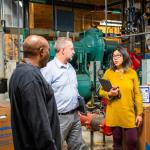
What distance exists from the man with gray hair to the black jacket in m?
1.08

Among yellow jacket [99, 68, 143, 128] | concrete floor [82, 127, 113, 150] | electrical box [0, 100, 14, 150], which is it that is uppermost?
yellow jacket [99, 68, 143, 128]

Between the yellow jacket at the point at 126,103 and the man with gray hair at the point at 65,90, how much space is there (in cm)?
42

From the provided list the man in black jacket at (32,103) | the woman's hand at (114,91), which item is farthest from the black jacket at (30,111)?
the woman's hand at (114,91)

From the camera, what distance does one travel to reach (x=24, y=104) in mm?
1742

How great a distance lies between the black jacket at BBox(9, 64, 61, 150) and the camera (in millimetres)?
1727

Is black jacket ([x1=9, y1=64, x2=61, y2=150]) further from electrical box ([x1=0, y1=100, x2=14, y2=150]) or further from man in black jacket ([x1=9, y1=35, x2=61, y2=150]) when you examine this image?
electrical box ([x1=0, y1=100, x2=14, y2=150])

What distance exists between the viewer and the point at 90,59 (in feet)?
22.6

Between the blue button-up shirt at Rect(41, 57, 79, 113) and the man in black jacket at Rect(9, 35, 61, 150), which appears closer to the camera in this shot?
the man in black jacket at Rect(9, 35, 61, 150)

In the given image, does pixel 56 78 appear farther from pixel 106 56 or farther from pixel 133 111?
pixel 106 56

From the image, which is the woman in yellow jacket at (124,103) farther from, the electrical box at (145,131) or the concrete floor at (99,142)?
the concrete floor at (99,142)

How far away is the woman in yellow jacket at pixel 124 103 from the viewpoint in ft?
10.5

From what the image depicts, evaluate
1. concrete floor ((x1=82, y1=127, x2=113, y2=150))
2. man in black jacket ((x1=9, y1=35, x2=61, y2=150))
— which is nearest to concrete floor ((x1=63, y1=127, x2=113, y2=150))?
concrete floor ((x1=82, y1=127, x2=113, y2=150))

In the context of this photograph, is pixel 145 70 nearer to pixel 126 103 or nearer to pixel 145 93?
pixel 145 93

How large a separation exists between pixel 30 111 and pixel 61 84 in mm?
1227
